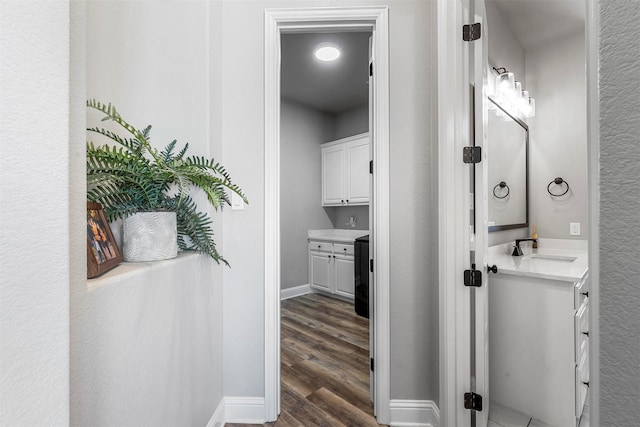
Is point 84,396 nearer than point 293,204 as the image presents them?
Yes

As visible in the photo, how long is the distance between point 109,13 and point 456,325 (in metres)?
2.03

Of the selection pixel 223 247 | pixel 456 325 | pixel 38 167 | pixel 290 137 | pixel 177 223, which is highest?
pixel 290 137

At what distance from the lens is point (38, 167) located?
47 centimetres

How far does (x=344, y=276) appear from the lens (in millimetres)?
3857

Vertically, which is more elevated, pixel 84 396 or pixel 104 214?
pixel 104 214

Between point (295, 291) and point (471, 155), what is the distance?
337cm

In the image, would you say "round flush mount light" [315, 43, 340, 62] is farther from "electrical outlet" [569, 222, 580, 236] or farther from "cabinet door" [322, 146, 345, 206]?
"electrical outlet" [569, 222, 580, 236]

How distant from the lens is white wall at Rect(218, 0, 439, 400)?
1604 millimetres

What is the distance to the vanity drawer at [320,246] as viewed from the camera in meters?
4.09

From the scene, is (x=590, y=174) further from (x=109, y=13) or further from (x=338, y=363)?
(x=338, y=363)

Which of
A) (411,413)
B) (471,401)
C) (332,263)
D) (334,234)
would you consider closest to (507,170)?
(471,401)

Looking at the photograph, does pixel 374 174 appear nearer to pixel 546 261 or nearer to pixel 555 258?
pixel 546 261

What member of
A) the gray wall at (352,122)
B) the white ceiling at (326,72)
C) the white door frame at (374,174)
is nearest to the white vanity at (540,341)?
the white door frame at (374,174)

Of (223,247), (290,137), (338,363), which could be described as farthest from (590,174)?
(290,137)
